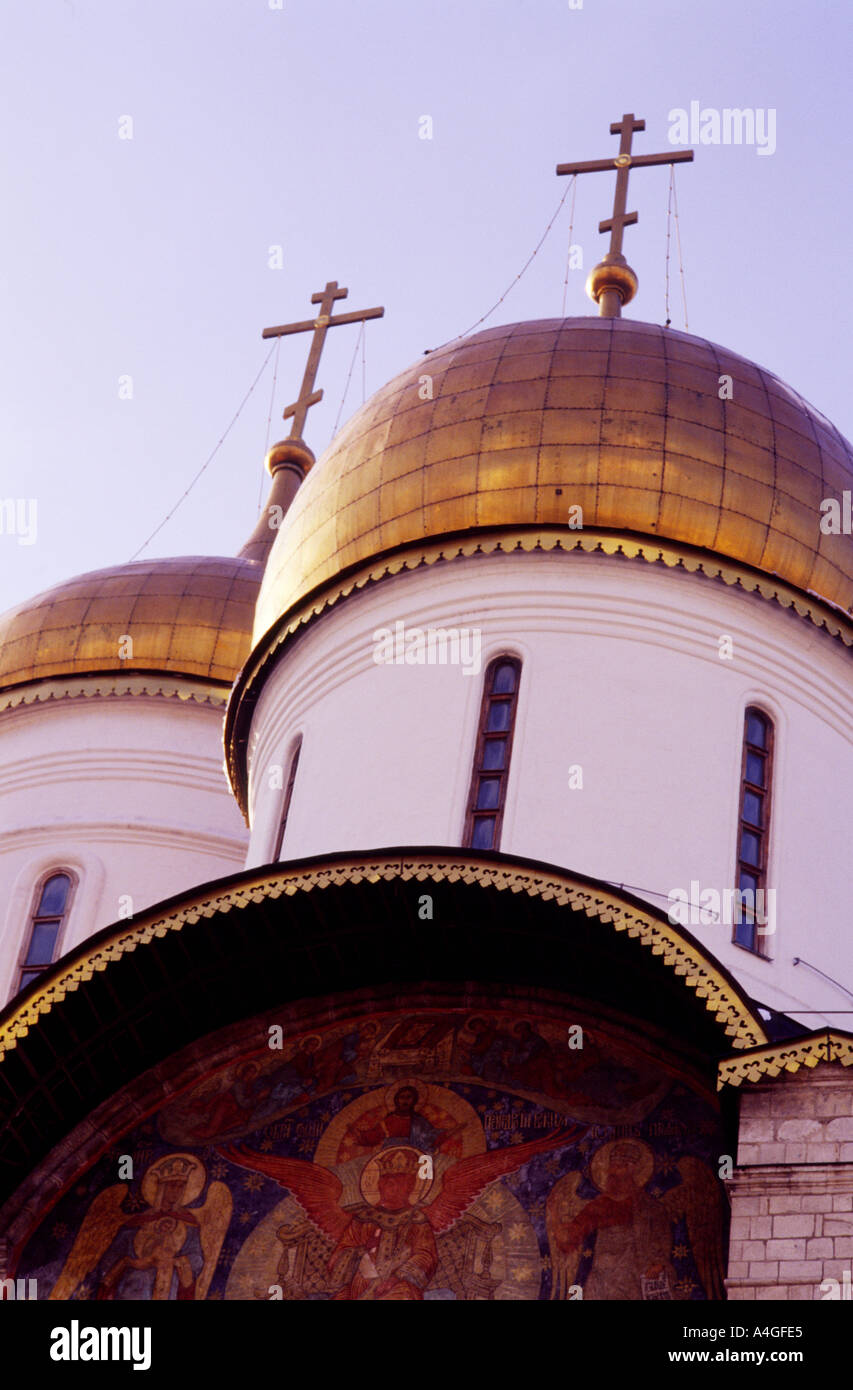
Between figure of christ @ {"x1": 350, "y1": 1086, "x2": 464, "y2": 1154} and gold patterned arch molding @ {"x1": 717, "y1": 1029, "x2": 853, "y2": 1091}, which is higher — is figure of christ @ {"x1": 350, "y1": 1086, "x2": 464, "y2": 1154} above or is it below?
below

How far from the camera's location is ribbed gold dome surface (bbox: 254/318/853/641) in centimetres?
1052

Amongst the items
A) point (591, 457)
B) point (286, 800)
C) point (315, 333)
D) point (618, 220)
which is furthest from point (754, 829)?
point (315, 333)

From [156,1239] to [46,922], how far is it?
542cm

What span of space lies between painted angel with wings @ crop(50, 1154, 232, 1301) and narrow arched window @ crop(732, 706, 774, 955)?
268 cm

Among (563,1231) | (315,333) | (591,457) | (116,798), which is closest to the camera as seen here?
(563,1231)

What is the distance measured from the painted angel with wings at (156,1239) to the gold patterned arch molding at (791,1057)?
7.22ft

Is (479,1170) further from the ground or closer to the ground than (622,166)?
closer to the ground

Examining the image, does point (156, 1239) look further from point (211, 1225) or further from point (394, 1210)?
point (394, 1210)

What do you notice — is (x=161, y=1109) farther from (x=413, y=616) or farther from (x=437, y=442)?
(x=437, y=442)

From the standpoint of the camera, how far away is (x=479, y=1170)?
814 cm

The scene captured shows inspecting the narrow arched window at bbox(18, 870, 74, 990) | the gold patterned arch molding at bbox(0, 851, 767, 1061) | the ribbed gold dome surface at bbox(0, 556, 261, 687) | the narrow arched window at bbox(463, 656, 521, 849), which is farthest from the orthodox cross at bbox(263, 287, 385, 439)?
the gold patterned arch molding at bbox(0, 851, 767, 1061)

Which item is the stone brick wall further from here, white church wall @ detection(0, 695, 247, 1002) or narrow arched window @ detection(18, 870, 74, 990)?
white church wall @ detection(0, 695, 247, 1002)

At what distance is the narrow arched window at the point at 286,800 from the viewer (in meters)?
10.9

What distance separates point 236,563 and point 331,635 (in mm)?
3888
